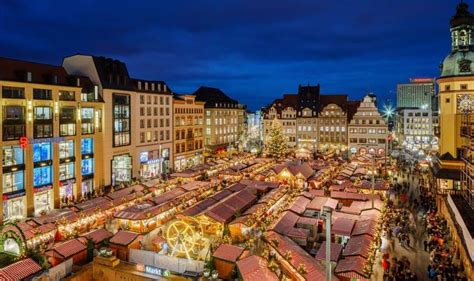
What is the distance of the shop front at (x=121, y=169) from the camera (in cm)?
4900

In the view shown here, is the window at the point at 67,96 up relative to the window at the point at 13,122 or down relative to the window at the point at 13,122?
up

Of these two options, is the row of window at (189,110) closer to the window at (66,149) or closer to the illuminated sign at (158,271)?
the window at (66,149)

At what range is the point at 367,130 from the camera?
8031 cm

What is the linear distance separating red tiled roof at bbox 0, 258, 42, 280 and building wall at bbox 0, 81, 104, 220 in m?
18.0

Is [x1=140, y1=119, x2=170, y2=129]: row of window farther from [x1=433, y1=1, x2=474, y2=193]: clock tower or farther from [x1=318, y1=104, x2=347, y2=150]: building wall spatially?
[x1=318, y1=104, x2=347, y2=150]: building wall

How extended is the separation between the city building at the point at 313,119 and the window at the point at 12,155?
59.8 metres

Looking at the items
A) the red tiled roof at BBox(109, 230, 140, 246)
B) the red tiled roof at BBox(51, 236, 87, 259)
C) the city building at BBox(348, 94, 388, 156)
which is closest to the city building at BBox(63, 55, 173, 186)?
the red tiled roof at BBox(109, 230, 140, 246)

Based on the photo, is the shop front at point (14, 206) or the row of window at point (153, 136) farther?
the row of window at point (153, 136)

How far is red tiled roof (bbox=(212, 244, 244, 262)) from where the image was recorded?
18256 millimetres

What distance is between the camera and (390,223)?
99.9ft

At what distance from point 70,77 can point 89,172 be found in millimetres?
11436

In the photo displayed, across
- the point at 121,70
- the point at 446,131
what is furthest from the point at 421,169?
the point at 121,70

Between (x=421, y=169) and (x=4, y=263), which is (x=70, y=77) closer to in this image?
(x=4, y=263)

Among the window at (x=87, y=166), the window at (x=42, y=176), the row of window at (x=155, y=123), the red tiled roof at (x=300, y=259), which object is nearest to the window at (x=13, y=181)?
the window at (x=42, y=176)
